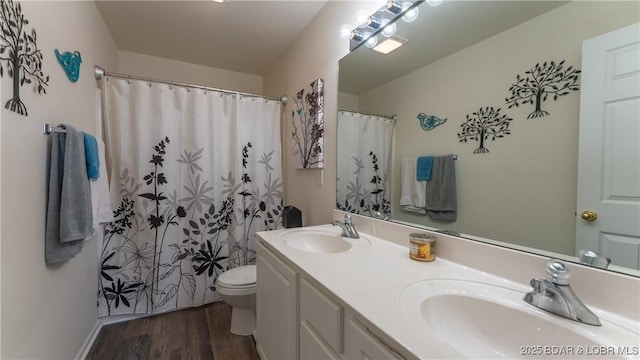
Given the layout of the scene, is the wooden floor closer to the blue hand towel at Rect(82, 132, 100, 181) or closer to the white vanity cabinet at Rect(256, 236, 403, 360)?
the white vanity cabinet at Rect(256, 236, 403, 360)

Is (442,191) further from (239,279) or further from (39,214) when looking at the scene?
(39,214)

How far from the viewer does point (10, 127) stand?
909mm

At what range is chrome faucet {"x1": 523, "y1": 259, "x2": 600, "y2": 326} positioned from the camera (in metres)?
0.59

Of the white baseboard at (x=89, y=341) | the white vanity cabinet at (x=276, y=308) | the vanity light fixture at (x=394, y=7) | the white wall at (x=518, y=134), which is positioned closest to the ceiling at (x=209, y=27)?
the vanity light fixture at (x=394, y=7)

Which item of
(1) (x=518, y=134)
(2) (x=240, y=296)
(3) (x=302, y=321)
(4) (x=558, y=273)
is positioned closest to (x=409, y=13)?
(1) (x=518, y=134)

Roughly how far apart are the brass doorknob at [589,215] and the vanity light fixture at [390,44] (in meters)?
1.03

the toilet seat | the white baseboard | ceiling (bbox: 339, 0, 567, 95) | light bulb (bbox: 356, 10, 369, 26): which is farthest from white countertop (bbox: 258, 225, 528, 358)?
the white baseboard

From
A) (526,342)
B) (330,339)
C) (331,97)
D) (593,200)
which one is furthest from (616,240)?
(331,97)

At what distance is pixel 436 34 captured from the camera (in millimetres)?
1138

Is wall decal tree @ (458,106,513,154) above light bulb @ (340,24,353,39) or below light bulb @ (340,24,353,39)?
below

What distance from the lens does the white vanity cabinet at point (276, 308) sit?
102 centimetres

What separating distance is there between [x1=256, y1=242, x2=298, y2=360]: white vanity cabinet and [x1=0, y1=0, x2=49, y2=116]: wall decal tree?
3.83ft

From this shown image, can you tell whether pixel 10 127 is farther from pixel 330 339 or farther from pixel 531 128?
pixel 531 128

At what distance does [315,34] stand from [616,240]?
6.56ft
